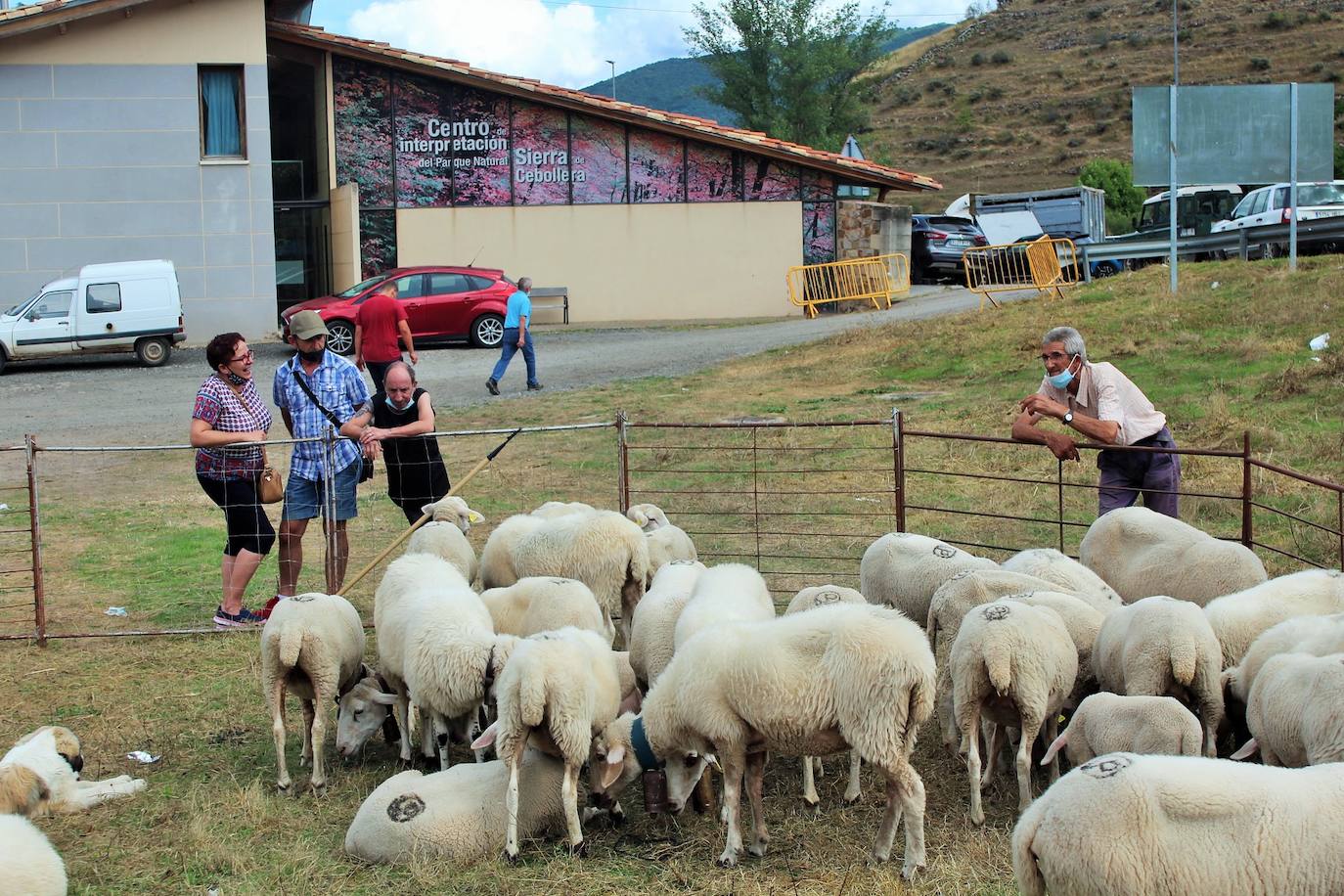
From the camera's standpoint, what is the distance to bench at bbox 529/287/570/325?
28.6 m

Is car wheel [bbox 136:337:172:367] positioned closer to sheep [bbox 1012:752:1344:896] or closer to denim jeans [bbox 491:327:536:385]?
denim jeans [bbox 491:327:536:385]

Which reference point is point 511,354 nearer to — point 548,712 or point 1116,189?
point 548,712

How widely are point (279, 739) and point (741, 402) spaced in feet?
35.4

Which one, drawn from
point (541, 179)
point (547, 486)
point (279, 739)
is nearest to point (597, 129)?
point (541, 179)

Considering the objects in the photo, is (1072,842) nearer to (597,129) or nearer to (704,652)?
(704,652)

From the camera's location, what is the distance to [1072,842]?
3943mm

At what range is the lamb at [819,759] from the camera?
5.77 metres

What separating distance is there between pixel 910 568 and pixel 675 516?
4217 mm

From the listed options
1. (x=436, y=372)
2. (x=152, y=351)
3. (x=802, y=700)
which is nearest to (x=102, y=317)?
(x=152, y=351)

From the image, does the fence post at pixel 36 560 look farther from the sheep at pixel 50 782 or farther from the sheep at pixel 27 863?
the sheep at pixel 27 863

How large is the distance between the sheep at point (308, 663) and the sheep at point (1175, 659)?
3.47m

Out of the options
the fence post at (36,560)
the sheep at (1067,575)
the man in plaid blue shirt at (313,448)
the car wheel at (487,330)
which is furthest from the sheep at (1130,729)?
the car wheel at (487,330)

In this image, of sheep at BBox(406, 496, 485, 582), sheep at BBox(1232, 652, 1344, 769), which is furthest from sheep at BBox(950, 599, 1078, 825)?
sheep at BBox(406, 496, 485, 582)

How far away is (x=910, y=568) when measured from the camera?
23.3 feet
